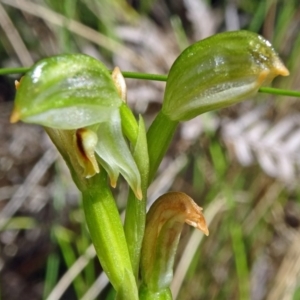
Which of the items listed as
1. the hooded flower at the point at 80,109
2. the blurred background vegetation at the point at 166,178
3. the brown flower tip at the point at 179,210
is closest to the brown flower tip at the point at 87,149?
the hooded flower at the point at 80,109

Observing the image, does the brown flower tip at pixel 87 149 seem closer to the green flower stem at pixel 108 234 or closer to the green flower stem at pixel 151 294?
the green flower stem at pixel 108 234

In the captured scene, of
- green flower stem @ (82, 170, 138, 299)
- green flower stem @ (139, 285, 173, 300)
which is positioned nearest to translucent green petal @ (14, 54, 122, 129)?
green flower stem @ (82, 170, 138, 299)

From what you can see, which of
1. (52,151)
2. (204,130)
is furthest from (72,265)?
(204,130)

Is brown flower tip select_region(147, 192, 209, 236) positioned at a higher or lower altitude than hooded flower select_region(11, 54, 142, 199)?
lower

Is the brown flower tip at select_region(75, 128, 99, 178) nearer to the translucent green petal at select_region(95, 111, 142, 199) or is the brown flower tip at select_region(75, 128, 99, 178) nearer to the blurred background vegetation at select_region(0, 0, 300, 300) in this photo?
the translucent green petal at select_region(95, 111, 142, 199)

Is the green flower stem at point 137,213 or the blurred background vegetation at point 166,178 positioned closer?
the green flower stem at point 137,213

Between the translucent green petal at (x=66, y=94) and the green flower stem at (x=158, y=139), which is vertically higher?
the translucent green petal at (x=66, y=94)

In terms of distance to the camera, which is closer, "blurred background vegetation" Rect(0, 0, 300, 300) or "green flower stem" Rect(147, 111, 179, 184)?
"green flower stem" Rect(147, 111, 179, 184)

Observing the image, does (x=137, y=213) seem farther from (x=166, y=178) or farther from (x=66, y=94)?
(x=166, y=178)
